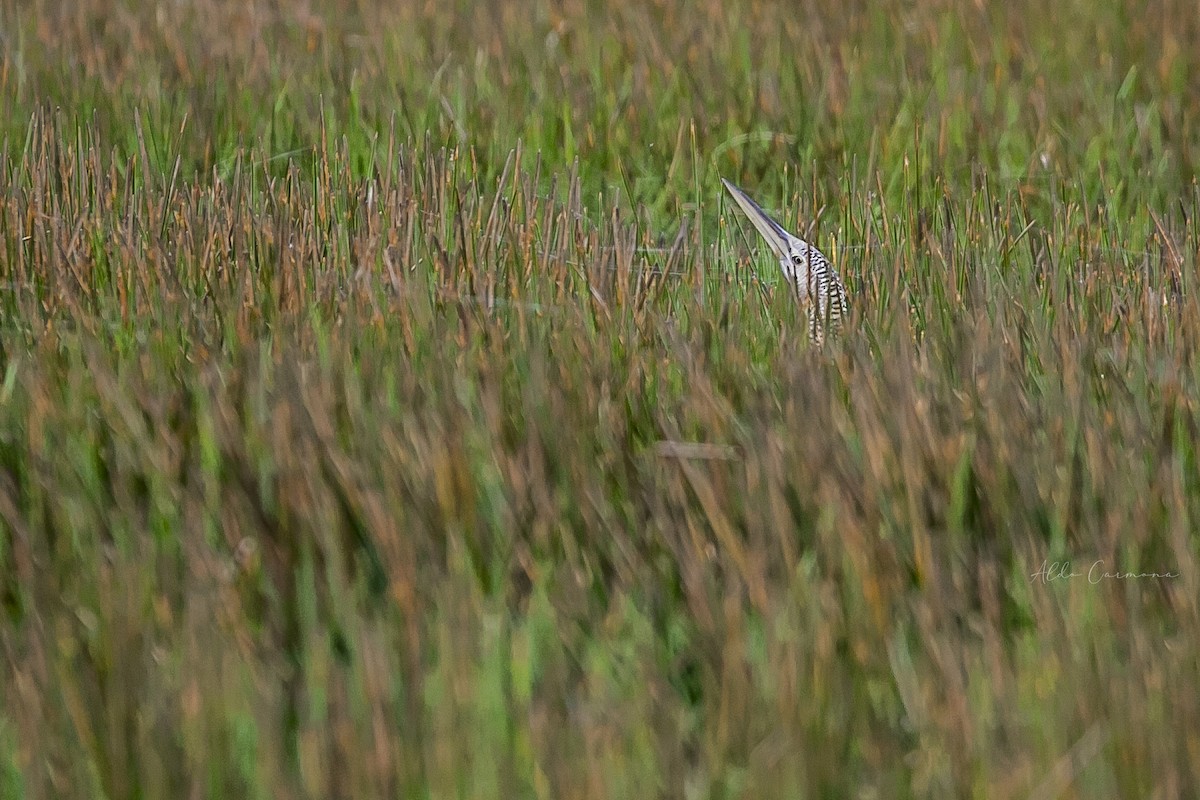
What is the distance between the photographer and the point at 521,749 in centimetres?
135

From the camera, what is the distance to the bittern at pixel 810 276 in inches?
93.7

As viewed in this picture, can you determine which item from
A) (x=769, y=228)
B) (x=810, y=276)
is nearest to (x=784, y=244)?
(x=769, y=228)

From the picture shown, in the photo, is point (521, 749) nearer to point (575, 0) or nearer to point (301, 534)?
point (301, 534)

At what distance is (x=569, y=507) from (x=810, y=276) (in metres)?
0.87
